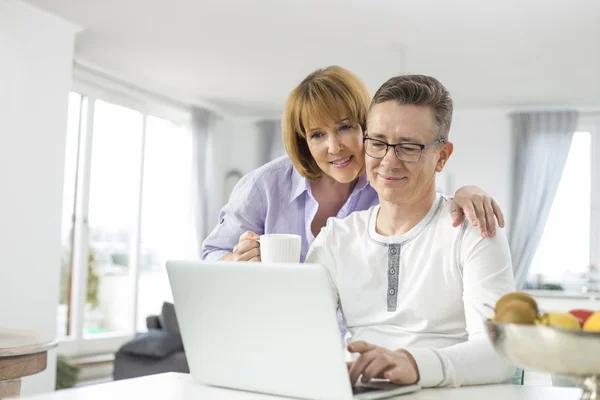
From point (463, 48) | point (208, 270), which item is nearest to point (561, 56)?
point (463, 48)

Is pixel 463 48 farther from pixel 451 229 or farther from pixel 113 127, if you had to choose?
pixel 451 229

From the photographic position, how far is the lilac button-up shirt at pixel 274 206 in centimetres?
223

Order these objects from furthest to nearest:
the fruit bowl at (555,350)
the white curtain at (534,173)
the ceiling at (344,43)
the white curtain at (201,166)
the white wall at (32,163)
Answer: the white curtain at (201,166), the white curtain at (534,173), the ceiling at (344,43), the white wall at (32,163), the fruit bowl at (555,350)

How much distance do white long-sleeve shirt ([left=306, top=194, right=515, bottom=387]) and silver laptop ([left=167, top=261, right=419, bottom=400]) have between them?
0.32 meters

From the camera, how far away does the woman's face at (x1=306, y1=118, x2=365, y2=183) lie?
6.71 ft

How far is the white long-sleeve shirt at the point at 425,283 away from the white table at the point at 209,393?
102mm

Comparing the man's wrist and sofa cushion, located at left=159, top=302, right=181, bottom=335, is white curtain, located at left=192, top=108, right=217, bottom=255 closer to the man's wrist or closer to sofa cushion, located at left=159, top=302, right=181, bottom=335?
sofa cushion, located at left=159, top=302, right=181, bottom=335

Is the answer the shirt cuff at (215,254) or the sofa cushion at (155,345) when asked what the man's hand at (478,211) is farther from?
the sofa cushion at (155,345)

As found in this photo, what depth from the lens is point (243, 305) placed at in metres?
1.19

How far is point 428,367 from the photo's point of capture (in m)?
1.25

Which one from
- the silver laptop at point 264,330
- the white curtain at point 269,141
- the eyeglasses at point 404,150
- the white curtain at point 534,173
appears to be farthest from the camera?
the white curtain at point 269,141

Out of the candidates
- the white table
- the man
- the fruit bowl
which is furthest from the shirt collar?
the fruit bowl

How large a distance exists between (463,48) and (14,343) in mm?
4222

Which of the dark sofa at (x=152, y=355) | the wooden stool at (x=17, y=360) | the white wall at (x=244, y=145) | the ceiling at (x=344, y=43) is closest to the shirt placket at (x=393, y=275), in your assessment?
the wooden stool at (x=17, y=360)
